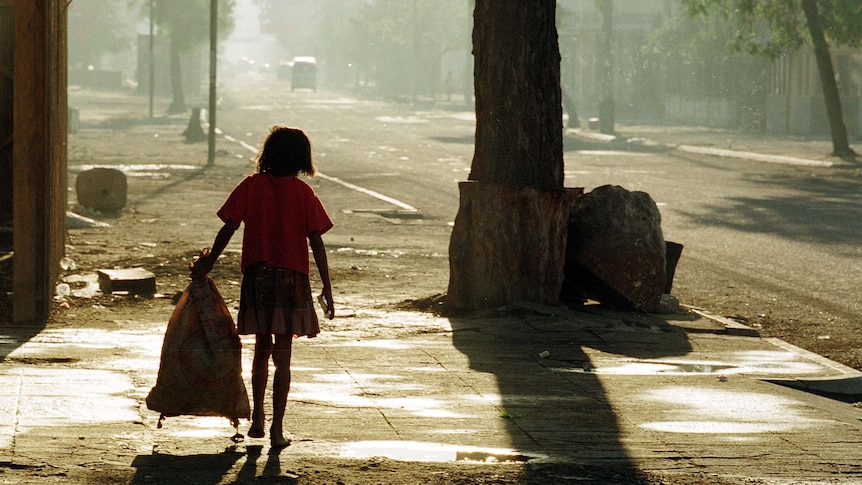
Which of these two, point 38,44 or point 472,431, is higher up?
point 38,44

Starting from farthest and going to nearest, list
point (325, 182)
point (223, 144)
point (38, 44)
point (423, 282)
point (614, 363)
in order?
1. point (223, 144)
2. point (325, 182)
3. point (423, 282)
4. point (38, 44)
5. point (614, 363)

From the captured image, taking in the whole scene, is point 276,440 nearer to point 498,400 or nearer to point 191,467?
point 191,467

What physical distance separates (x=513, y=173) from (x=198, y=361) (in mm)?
4993

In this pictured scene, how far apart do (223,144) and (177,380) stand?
99.0 ft

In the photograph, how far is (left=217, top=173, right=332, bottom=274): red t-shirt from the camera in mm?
6141

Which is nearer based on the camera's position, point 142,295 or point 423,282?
point 142,295

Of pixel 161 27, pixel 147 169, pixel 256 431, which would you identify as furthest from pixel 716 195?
pixel 161 27

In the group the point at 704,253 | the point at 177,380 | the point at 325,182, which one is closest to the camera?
the point at 177,380

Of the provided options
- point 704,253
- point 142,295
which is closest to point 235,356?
point 142,295

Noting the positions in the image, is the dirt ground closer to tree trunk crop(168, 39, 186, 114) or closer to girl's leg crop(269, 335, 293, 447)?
girl's leg crop(269, 335, 293, 447)

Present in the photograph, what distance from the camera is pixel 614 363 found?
27.9 feet

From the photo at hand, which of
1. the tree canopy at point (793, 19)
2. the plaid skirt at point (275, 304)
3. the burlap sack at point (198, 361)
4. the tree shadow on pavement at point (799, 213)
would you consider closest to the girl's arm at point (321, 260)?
the plaid skirt at point (275, 304)

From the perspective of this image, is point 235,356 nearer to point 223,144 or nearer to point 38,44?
point 38,44

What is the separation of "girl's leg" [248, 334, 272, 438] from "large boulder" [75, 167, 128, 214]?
40.3 feet
